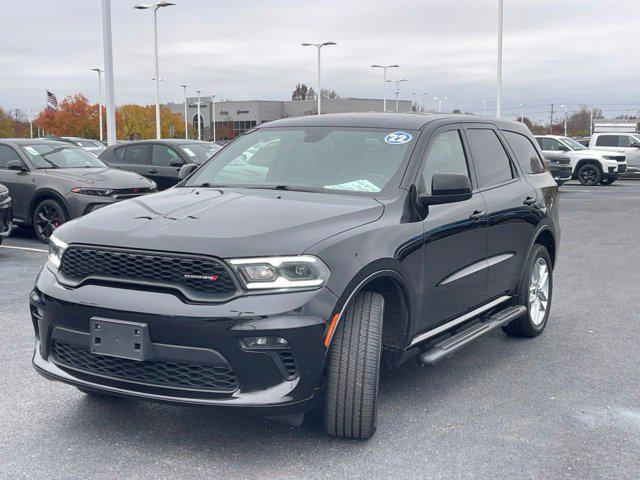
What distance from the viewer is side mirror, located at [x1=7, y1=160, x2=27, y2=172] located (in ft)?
39.8

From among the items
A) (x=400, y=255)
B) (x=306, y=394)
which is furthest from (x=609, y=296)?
(x=306, y=394)

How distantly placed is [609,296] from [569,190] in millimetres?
19577

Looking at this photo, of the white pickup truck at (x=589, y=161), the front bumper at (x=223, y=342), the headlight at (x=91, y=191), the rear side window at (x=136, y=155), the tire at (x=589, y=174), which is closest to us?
the front bumper at (x=223, y=342)

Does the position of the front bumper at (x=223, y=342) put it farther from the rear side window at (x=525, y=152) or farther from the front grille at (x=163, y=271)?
the rear side window at (x=525, y=152)

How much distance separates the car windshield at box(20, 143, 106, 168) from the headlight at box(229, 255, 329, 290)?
9580mm

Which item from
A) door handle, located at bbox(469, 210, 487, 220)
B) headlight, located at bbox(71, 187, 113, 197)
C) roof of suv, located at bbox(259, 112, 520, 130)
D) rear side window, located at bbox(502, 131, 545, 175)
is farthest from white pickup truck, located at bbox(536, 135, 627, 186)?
door handle, located at bbox(469, 210, 487, 220)

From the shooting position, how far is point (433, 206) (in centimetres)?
480

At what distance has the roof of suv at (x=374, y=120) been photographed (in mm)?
5191

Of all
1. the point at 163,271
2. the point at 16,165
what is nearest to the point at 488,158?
the point at 163,271

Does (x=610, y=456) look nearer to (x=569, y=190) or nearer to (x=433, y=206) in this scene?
(x=433, y=206)

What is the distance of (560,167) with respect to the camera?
26047mm

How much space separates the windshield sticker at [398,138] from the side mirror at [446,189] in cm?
44

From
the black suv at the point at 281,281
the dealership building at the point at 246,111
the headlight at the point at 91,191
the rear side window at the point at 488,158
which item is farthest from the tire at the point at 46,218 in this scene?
the dealership building at the point at 246,111

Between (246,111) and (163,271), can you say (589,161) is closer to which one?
(163,271)
